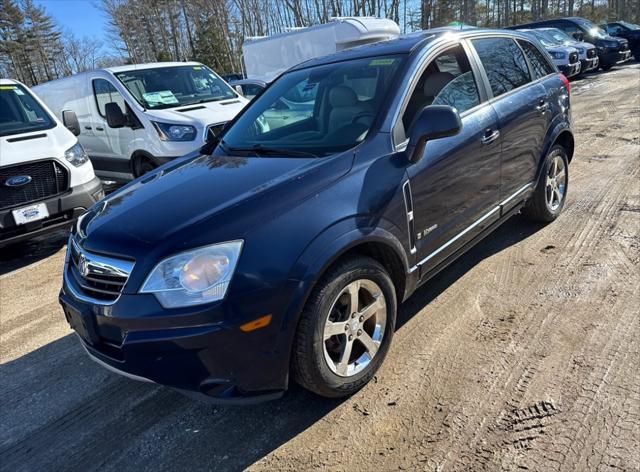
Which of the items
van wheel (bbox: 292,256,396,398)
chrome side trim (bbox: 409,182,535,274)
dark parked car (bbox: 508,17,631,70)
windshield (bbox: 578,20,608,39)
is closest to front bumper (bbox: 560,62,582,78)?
dark parked car (bbox: 508,17,631,70)

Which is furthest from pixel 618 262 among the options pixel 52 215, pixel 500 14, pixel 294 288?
pixel 500 14

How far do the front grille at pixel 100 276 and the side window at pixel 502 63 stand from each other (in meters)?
2.95

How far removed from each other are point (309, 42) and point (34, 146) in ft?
25.1

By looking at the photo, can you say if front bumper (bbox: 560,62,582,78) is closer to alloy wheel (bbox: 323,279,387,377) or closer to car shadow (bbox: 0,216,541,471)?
alloy wheel (bbox: 323,279,387,377)

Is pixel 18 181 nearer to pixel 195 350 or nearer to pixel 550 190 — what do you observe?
pixel 195 350

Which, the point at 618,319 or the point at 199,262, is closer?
the point at 199,262

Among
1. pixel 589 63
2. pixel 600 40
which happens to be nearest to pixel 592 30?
pixel 600 40

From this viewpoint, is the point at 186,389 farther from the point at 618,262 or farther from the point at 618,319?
the point at 618,262

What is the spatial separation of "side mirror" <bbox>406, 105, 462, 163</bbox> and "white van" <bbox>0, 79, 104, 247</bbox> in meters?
4.09

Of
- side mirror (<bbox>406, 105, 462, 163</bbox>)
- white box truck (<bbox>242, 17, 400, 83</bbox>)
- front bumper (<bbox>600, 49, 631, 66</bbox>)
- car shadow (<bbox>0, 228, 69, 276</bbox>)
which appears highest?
white box truck (<bbox>242, 17, 400, 83</bbox>)

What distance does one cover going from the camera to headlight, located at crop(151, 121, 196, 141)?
256 inches

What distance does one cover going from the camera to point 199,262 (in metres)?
2.13

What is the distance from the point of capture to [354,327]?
258cm

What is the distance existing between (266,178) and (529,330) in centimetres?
190
